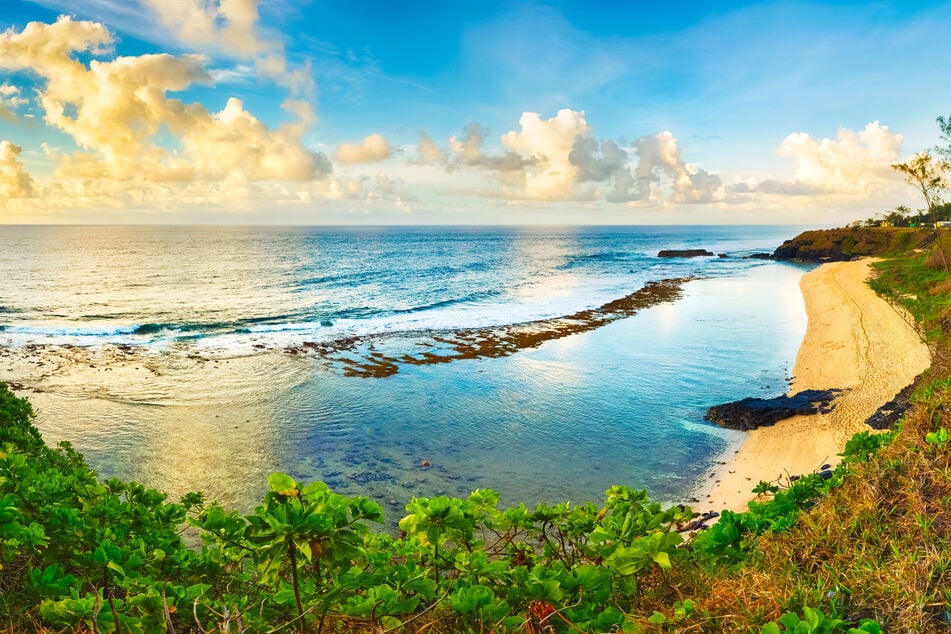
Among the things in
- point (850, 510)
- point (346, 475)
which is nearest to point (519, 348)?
point (346, 475)

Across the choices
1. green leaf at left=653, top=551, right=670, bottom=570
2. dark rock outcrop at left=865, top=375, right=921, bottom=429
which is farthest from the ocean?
green leaf at left=653, top=551, right=670, bottom=570

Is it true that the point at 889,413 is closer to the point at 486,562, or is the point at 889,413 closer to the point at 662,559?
the point at 662,559

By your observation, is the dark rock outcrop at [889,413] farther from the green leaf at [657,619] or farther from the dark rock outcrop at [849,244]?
the dark rock outcrop at [849,244]

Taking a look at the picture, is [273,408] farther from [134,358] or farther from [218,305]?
[218,305]

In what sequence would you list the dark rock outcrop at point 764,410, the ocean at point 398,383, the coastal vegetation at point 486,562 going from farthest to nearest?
the dark rock outcrop at point 764,410 < the ocean at point 398,383 < the coastal vegetation at point 486,562

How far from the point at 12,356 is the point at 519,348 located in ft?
76.1

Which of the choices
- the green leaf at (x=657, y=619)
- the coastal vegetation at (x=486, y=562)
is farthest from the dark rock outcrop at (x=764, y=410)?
the green leaf at (x=657, y=619)

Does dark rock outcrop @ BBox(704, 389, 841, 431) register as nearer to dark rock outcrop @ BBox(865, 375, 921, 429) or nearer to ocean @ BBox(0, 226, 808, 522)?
ocean @ BBox(0, 226, 808, 522)

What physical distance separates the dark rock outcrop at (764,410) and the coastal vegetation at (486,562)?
37.8 feet

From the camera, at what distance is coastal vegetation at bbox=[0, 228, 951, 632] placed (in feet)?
8.09

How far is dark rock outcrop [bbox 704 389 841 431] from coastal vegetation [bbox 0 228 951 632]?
453 inches

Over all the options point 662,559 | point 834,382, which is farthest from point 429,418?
point 662,559

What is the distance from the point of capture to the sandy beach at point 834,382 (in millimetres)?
12461

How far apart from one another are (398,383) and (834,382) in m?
15.5
